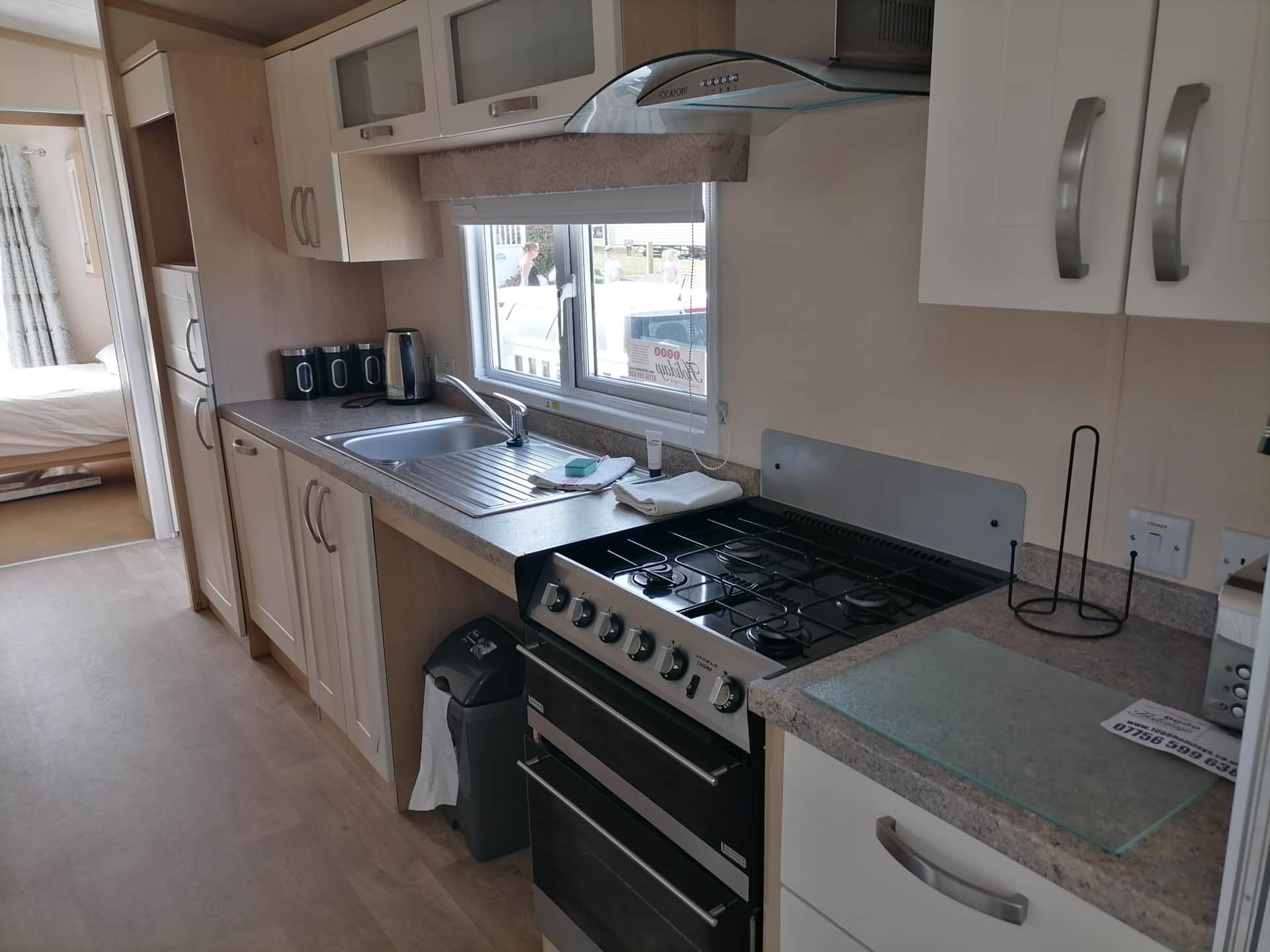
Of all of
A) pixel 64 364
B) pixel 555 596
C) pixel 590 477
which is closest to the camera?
pixel 555 596

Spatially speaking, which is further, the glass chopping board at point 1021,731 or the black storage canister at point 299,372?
the black storage canister at point 299,372

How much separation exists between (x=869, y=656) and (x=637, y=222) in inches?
51.4

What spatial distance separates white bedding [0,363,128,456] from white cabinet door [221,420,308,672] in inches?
107

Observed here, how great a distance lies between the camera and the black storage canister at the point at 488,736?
7.48 ft

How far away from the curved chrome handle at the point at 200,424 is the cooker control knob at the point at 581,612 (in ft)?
7.18

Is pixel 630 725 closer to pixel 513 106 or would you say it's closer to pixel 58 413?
pixel 513 106

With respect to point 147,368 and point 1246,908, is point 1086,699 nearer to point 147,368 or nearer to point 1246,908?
point 1246,908

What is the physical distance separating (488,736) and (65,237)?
6.36 meters

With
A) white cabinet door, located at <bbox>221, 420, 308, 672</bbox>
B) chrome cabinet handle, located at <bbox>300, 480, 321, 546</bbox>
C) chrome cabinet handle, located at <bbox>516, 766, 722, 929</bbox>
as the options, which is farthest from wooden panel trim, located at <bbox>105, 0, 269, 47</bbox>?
chrome cabinet handle, located at <bbox>516, 766, 722, 929</bbox>

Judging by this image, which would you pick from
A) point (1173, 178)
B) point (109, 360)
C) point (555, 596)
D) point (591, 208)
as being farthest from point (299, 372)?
point (109, 360)

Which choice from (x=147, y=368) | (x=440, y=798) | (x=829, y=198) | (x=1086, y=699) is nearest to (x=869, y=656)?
(x=1086, y=699)

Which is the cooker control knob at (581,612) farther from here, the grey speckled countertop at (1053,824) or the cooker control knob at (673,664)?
the grey speckled countertop at (1053,824)

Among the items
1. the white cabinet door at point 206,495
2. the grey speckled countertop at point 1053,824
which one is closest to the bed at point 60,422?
the white cabinet door at point 206,495

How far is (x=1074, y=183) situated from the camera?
3.51 ft
